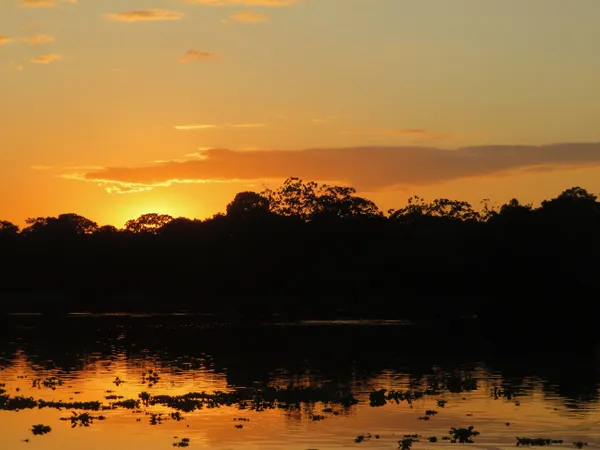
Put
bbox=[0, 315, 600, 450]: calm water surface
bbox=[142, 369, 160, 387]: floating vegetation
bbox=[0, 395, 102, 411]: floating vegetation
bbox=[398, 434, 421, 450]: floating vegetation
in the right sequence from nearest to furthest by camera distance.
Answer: bbox=[398, 434, 421, 450]: floating vegetation → bbox=[0, 315, 600, 450]: calm water surface → bbox=[0, 395, 102, 411]: floating vegetation → bbox=[142, 369, 160, 387]: floating vegetation

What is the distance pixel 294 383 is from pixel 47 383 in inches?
664

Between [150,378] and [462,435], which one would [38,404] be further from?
[462,435]

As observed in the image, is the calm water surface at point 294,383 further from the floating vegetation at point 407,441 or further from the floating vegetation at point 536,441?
the floating vegetation at point 536,441

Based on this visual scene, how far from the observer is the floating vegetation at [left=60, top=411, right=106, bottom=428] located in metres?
52.1

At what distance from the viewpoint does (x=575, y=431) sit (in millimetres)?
50406

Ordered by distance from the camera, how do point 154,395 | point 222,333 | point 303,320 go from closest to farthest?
point 154,395 < point 222,333 < point 303,320

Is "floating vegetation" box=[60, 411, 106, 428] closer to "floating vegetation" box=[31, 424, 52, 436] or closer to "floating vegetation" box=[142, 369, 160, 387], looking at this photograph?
"floating vegetation" box=[31, 424, 52, 436]

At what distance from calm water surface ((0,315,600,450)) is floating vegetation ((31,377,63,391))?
266 mm

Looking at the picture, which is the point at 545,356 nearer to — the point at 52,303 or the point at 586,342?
the point at 586,342

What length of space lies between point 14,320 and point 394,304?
65.8 metres

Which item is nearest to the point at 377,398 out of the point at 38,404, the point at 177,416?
the point at 177,416

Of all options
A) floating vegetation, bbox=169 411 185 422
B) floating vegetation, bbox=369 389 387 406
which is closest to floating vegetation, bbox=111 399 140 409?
floating vegetation, bbox=169 411 185 422

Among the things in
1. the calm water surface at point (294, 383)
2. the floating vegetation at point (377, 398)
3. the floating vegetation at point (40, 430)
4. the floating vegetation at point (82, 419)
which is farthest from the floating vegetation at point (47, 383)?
the floating vegetation at point (377, 398)

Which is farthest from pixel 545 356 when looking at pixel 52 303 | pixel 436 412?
pixel 52 303
